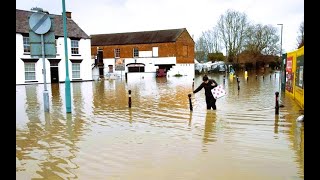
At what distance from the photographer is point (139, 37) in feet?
186

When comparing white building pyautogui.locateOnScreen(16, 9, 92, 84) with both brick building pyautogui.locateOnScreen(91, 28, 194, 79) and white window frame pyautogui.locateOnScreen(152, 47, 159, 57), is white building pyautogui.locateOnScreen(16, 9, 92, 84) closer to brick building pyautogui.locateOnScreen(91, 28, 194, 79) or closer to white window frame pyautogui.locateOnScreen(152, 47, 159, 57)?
brick building pyautogui.locateOnScreen(91, 28, 194, 79)

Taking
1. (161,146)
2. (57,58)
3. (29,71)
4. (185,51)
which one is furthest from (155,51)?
(161,146)

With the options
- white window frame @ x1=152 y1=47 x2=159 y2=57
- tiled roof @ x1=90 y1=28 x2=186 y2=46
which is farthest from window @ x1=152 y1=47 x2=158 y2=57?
tiled roof @ x1=90 y1=28 x2=186 y2=46

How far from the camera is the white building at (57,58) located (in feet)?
109

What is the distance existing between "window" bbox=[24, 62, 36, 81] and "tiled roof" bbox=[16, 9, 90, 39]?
359cm

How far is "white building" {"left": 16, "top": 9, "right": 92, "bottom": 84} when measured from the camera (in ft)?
109

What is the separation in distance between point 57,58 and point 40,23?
2567 centimetres

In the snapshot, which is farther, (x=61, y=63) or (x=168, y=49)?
(x=168, y=49)

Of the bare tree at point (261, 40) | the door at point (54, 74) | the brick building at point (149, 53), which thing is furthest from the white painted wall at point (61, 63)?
the bare tree at point (261, 40)

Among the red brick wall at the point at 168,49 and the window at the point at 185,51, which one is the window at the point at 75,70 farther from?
the window at the point at 185,51

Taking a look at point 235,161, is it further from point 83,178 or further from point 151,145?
point 83,178

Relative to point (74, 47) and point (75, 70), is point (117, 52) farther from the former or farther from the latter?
point (75, 70)

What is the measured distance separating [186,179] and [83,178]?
5.31ft
